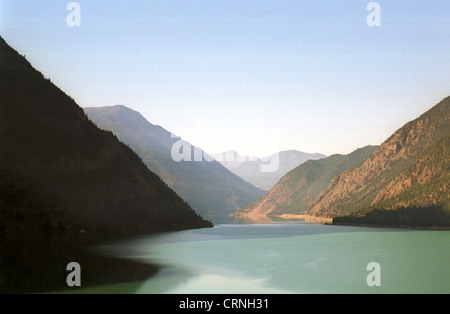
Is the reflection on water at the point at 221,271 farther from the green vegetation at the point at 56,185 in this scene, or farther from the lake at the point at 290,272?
the green vegetation at the point at 56,185

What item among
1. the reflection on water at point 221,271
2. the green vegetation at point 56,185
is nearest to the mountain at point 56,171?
the green vegetation at point 56,185

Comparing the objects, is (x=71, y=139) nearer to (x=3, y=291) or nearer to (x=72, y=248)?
(x=72, y=248)

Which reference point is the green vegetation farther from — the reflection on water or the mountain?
the reflection on water

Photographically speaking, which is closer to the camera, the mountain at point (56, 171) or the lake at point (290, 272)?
the lake at point (290, 272)

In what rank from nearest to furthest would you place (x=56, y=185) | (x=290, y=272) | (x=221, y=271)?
(x=290, y=272) < (x=221, y=271) < (x=56, y=185)

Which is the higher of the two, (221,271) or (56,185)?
(56,185)

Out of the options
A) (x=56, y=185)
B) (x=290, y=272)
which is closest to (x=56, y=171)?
(x=56, y=185)

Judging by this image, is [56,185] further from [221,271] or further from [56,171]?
[221,271]
